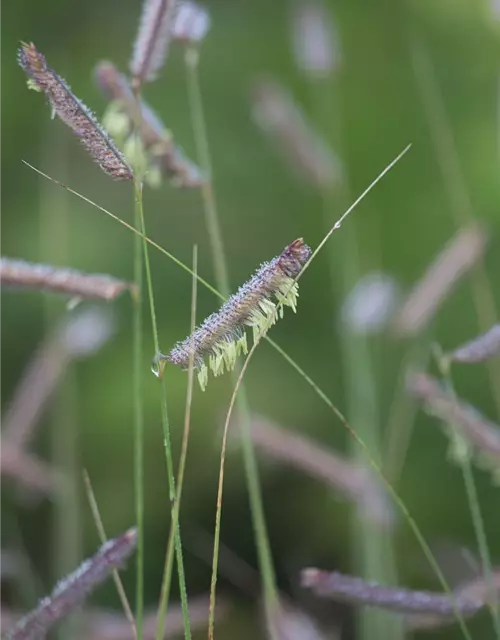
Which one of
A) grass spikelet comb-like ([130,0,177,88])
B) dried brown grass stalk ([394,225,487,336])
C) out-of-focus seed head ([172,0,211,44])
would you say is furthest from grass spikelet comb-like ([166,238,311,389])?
dried brown grass stalk ([394,225,487,336])

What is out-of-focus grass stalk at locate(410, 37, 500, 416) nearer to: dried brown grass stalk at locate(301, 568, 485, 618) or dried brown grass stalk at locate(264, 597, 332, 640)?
dried brown grass stalk at locate(264, 597, 332, 640)

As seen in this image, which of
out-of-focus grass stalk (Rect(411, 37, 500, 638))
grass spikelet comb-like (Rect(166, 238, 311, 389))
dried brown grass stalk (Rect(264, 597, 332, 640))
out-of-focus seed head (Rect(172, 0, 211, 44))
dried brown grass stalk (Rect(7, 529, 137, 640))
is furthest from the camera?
out-of-focus grass stalk (Rect(411, 37, 500, 638))

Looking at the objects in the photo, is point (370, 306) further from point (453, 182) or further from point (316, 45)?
point (453, 182)

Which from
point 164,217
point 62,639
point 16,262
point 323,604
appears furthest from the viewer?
point 164,217

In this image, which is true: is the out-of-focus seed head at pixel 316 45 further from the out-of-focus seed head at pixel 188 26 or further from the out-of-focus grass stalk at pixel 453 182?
the out-of-focus seed head at pixel 188 26

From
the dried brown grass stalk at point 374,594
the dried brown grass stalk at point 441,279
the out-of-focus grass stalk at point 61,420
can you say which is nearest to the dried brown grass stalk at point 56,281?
the dried brown grass stalk at point 374,594

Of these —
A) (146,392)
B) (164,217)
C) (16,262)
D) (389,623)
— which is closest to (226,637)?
(146,392)

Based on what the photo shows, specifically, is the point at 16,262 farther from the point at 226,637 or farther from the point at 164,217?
the point at 164,217

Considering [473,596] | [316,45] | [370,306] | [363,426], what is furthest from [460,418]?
[316,45]
